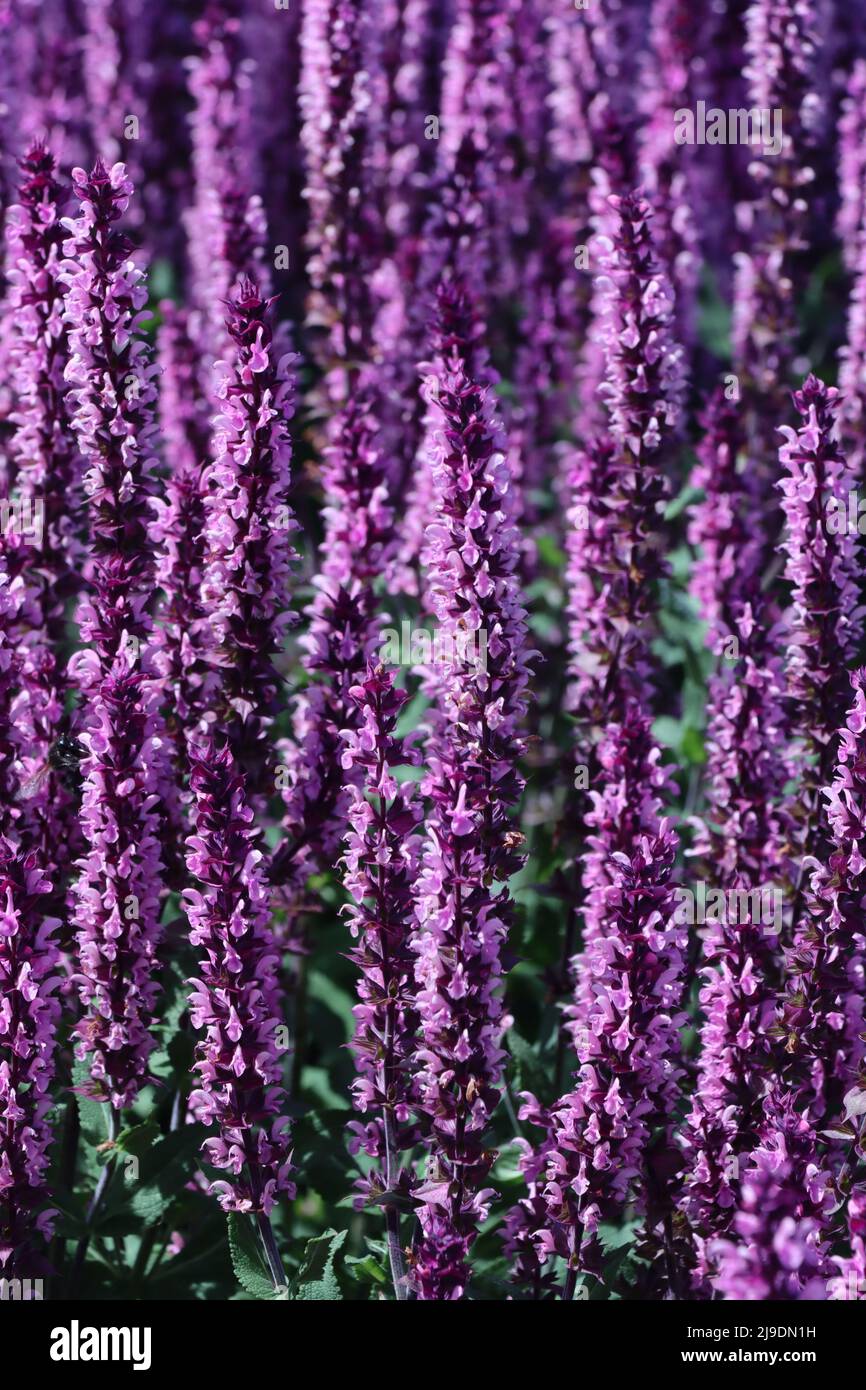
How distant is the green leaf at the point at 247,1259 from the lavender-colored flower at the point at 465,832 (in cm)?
57

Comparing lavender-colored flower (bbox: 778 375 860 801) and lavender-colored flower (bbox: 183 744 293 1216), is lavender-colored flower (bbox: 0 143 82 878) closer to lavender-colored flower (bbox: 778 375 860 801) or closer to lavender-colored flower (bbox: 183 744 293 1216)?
lavender-colored flower (bbox: 183 744 293 1216)

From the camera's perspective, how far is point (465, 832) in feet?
14.0

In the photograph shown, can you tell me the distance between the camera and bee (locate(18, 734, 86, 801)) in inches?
197

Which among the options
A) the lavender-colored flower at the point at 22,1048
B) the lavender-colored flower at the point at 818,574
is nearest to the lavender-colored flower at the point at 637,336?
the lavender-colored flower at the point at 818,574

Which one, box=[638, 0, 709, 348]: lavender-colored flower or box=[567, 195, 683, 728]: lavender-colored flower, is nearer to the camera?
box=[567, 195, 683, 728]: lavender-colored flower

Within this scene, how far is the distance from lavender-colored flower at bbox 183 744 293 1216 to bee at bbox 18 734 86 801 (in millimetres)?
670

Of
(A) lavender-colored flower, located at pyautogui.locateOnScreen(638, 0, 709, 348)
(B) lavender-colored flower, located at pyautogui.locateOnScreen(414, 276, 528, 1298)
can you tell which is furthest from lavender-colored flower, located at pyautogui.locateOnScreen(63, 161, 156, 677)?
(A) lavender-colored flower, located at pyautogui.locateOnScreen(638, 0, 709, 348)

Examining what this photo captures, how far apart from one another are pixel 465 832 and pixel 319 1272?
1.50m

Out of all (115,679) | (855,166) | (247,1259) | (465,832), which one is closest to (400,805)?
(465,832)

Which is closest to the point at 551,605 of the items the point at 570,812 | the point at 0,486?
the point at 570,812

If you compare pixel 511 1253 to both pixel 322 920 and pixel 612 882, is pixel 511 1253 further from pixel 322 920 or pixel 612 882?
pixel 322 920

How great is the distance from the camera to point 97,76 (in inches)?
373

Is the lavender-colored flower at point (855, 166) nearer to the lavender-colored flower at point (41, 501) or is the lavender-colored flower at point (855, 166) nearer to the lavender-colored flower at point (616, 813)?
the lavender-colored flower at point (616, 813)

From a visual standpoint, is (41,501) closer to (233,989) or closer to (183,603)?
(183,603)
